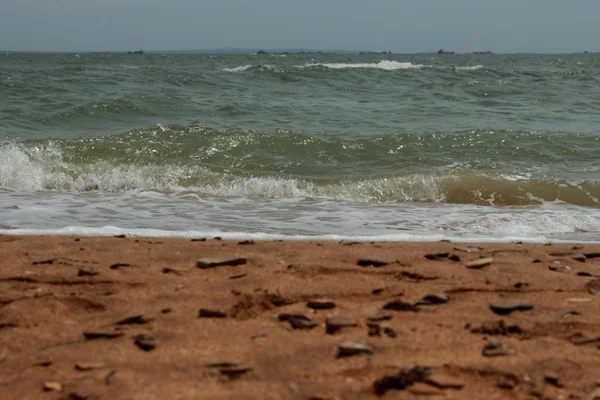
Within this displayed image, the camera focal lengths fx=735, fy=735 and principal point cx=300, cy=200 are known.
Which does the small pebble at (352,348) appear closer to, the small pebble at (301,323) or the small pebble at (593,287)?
the small pebble at (301,323)

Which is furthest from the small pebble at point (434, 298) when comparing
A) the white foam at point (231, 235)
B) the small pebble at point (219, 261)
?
the white foam at point (231, 235)

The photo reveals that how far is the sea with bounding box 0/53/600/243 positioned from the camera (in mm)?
6328

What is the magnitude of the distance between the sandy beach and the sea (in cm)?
143

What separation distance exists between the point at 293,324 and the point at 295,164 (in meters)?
7.07

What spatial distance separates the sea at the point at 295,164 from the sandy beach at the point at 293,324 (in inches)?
56.3

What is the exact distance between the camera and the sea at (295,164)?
6.33 m

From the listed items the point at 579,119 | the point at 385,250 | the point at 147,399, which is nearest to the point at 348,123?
the point at 579,119

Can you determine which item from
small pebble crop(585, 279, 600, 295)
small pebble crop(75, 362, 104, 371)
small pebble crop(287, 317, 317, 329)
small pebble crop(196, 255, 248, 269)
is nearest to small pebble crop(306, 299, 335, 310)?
small pebble crop(287, 317, 317, 329)

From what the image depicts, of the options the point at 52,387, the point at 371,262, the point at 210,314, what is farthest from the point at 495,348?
the point at 52,387

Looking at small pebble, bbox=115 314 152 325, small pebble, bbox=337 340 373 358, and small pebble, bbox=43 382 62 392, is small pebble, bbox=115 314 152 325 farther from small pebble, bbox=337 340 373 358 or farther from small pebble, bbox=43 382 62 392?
small pebble, bbox=337 340 373 358

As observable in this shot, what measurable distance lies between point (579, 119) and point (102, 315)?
13494mm

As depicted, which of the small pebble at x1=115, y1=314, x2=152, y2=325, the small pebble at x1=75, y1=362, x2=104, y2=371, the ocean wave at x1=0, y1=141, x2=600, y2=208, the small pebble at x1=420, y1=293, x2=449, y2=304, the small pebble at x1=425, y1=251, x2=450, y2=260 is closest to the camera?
the small pebble at x1=75, y1=362, x2=104, y2=371

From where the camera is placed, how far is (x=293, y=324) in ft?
9.82

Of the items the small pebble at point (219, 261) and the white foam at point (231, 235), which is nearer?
the small pebble at point (219, 261)
